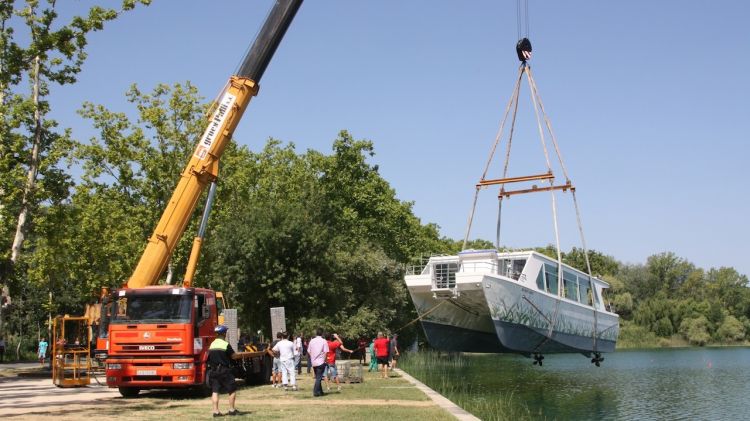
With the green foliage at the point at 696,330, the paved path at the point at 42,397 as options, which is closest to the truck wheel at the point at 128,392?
the paved path at the point at 42,397

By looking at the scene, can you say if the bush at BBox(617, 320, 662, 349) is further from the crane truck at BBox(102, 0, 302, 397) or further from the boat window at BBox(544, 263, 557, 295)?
the crane truck at BBox(102, 0, 302, 397)

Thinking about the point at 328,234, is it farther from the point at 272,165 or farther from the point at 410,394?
the point at 410,394

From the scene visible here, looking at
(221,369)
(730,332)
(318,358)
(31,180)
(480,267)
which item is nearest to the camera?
(221,369)

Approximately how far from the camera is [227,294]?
41.1m

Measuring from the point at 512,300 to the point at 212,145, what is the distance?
41.2ft

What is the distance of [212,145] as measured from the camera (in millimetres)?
21266

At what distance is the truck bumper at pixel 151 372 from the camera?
18859 mm

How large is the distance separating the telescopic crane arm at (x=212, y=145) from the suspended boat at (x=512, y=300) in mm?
10162

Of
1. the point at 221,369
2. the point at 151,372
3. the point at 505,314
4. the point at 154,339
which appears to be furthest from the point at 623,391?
the point at 221,369

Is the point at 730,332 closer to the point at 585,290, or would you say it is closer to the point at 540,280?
the point at 585,290

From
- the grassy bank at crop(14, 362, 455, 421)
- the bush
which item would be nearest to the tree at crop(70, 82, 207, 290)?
the grassy bank at crop(14, 362, 455, 421)

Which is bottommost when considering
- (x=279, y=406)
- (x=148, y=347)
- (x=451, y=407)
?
(x=451, y=407)

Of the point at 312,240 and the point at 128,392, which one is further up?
the point at 312,240

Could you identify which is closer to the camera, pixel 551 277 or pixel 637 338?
pixel 551 277
